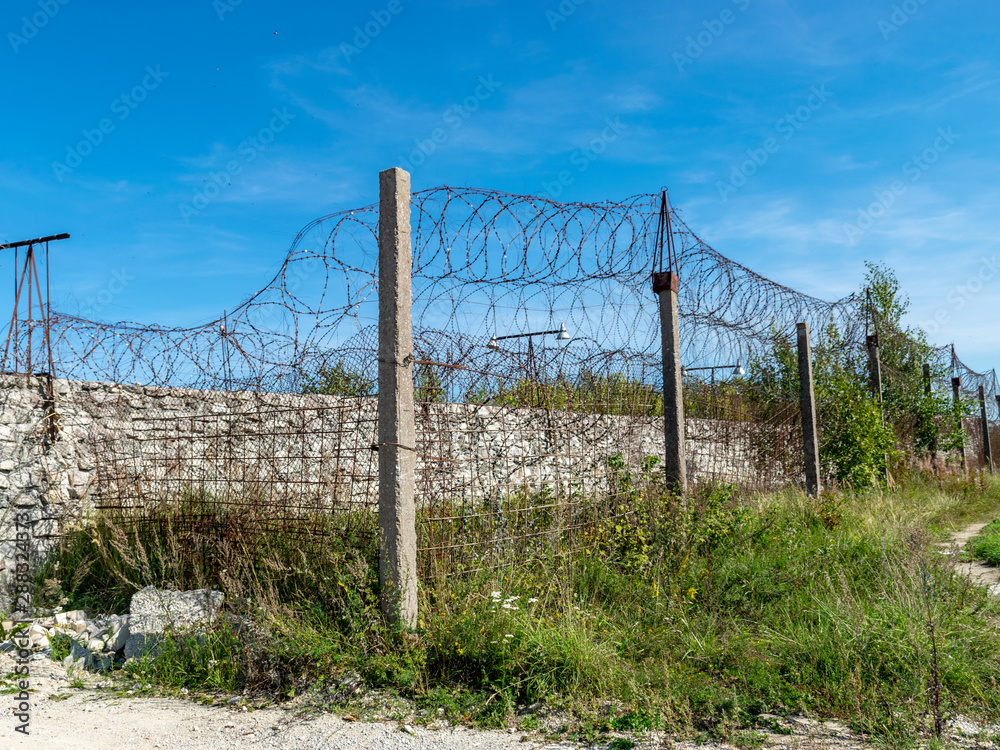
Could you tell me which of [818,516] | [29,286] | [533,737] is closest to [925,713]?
[533,737]

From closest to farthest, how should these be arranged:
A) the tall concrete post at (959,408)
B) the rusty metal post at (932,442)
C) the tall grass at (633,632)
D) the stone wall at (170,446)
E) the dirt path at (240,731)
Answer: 1. the dirt path at (240,731)
2. the tall grass at (633,632)
3. the stone wall at (170,446)
4. the rusty metal post at (932,442)
5. the tall concrete post at (959,408)

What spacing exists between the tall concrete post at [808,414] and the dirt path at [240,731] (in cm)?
682

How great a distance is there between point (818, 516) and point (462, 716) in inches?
213

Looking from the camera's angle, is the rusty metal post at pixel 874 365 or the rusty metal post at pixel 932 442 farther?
the rusty metal post at pixel 932 442

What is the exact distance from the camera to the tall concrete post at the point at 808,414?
33.2 feet

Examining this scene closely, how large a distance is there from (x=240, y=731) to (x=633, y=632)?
7.95ft

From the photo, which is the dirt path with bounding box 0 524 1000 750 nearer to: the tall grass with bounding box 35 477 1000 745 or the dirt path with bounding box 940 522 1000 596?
the tall grass with bounding box 35 477 1000 745

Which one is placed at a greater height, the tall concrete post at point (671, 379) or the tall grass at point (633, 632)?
the tall concrete post at point (671, 379)

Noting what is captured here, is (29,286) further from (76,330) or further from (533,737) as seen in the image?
(533,737)

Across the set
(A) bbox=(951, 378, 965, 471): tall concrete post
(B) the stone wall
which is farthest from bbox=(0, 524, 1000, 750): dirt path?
(A) bbox=(951, 378, 965, 471): tall concrete post

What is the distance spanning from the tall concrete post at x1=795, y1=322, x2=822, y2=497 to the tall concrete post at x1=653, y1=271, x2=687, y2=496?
4.30 m

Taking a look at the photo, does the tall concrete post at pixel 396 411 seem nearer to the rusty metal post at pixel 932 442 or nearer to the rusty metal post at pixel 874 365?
the rusty metal post at pixel 874 365

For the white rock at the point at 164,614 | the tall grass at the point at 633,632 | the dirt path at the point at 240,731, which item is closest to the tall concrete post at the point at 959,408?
the tall grass at the point at 633,632

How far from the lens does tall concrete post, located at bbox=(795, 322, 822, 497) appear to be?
1013 centimetres
